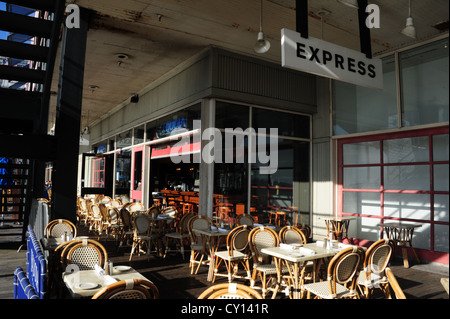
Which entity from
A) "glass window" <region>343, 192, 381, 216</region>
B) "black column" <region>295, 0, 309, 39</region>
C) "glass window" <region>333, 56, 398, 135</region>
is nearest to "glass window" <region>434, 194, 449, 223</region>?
"glass window" <region>343, 192, 381, 216</region>

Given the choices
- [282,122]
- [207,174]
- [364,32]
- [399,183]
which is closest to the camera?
[364,32]

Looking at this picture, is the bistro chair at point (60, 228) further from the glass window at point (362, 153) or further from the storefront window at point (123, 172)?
the storefront window at point (123, 172)

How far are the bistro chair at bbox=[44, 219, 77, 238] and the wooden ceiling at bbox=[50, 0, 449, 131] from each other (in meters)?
3.74

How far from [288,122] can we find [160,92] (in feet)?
→ 12.7

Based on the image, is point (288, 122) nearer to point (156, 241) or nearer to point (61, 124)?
point (156, 241)

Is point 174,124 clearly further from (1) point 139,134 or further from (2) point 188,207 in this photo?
(2) point 188,207

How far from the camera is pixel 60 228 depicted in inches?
202

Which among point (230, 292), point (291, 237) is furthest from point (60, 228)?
point (230, 292)

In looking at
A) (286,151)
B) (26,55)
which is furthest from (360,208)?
(26,55)

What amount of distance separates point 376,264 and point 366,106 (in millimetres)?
4934

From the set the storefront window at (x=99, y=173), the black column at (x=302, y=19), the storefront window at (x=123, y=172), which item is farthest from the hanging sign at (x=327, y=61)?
the storefront window at (x=99, y=173)

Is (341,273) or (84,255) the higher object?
(84,255)

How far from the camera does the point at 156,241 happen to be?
702 cm

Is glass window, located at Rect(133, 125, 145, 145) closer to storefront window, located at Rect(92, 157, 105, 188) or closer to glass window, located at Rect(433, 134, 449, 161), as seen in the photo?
storefront window, located at Rect(92, 157, 105, 188)
